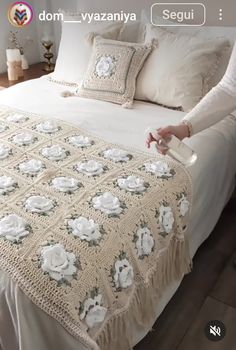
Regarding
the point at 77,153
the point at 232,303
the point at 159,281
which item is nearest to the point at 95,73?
the point at 77,153

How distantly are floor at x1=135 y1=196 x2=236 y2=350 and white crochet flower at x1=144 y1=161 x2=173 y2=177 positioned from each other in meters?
0.61

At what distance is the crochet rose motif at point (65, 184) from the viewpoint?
1.17 meters

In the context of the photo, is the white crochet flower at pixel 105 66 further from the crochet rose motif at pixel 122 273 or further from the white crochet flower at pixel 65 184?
the crochet rose motif at pixel 122 273

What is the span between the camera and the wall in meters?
2.71

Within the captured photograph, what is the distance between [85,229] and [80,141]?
1.95 ft

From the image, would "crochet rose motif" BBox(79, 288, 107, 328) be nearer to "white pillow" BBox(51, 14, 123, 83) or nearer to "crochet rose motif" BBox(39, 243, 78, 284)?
"crochet rose motif" BBox(39, 243, 78, 284)

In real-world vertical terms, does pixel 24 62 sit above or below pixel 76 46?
below

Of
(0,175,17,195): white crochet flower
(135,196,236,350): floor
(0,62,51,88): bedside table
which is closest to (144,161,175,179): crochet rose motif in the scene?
(0,175,17,195): white crochet flower

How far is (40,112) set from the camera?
6.03 feet

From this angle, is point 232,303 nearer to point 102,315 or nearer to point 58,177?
point 102,315

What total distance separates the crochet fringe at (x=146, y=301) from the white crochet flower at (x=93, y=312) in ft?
0.19

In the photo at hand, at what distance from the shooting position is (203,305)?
1519 mm

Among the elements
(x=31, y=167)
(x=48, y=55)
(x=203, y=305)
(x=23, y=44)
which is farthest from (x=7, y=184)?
(x=23, y=44)

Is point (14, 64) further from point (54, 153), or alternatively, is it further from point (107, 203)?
point (107, 203)
